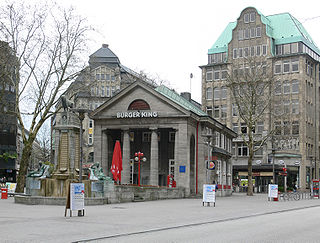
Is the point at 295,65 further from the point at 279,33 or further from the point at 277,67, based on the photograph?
the point at 279,33

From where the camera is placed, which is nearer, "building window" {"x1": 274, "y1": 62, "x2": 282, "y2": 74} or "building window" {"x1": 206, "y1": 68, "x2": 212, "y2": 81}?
"building window" {"x1": 274, "y1": 62, "x2": 282, "y2": 74}

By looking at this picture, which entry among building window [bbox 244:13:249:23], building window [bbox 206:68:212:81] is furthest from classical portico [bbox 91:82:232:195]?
building window [bbox 206:68:212:81]

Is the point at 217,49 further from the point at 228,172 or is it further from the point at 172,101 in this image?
the point at 172,101

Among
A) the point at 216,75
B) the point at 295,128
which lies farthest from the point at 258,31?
the point at 295,128

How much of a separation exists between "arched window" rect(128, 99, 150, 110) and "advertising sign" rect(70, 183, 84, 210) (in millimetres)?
26710

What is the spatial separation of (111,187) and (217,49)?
6269cm

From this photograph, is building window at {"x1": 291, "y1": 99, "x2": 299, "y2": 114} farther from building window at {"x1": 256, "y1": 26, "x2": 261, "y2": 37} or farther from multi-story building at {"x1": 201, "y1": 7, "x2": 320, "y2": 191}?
building window at {"x1": 256, "y1": 26, "x2": 261, "y2": 37}

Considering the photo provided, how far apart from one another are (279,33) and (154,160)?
48.5m

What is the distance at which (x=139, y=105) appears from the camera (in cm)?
4706

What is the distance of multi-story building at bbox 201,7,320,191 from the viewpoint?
79.6 m

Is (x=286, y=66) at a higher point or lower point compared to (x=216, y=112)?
higher

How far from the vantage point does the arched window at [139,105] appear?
46812mm

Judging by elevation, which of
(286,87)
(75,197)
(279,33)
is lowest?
(75,197)

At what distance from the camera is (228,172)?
196 ft
